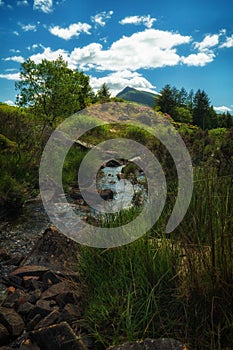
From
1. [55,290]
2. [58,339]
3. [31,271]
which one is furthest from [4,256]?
[58,339]

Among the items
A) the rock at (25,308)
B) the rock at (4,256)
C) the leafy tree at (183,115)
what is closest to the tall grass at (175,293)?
the rock at (25,308)

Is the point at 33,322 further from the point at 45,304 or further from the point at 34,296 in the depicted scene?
the point at 34,296

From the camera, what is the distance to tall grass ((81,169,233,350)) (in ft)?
7.04

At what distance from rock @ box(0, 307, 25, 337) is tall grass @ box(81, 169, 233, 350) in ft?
2.12

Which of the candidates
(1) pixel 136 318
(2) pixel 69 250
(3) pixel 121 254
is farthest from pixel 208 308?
(2) pixel 69 250

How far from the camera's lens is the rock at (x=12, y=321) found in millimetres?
2895

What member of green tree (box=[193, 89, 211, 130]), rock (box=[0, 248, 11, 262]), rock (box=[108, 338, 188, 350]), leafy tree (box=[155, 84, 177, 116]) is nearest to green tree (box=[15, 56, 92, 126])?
green tree (box=[193, 89, 211, 130])

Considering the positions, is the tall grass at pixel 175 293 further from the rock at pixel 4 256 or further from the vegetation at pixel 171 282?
the rock at pixel 4 256

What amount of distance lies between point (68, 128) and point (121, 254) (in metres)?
16.7

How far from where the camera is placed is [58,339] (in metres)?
2.34

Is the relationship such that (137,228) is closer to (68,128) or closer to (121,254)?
(121,254)

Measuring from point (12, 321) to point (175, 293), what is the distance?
5.00ft

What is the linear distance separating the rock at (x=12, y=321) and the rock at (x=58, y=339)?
1.65 feet

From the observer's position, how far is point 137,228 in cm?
329
